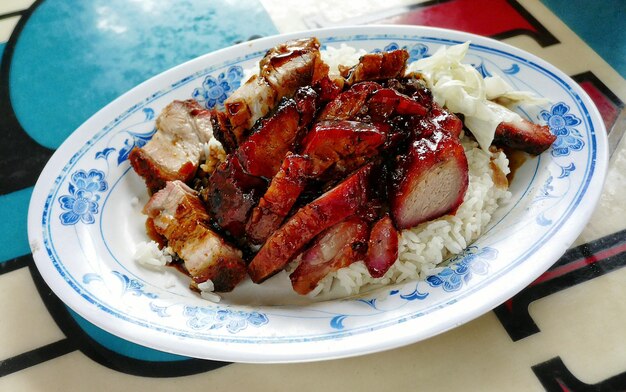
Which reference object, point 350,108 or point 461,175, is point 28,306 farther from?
point 461,175

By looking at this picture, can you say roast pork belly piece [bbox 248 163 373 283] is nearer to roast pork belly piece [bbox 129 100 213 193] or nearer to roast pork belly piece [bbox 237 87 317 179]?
roast pork belly piece [bbox 237 87 317 179]

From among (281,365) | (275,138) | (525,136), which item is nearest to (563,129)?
(525,136)

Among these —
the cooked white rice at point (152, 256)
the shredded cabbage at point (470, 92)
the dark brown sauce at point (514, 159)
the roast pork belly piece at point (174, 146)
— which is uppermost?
the shredded cabbage at point (470, 92)

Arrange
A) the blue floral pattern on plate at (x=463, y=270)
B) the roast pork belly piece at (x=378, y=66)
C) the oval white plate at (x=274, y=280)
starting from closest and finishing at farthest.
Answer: the oval white plate at (x=274, y=280) → the blue floral pattern on plate at (x=463, y=270) → the roast pork belly piece at (x=378, y=66)

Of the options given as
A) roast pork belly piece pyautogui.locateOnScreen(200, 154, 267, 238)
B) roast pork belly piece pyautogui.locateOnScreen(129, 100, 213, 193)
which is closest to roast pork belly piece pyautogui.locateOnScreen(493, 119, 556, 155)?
roast pork belly piece pyautogui.locateOnScreen(200, 154, 267, 238)

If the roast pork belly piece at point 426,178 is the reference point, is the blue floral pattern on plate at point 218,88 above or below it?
below

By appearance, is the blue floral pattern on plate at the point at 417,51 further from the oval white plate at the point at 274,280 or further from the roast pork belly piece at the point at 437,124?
the roast pork belly piece at the point at 437,124

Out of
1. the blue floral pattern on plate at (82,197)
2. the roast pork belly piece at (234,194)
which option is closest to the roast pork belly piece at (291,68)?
the roast pork belly piece at (234,194)
